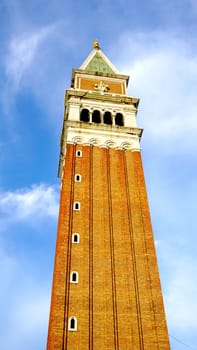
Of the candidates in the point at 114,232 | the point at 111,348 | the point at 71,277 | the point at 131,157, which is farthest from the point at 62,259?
the point at 131,157

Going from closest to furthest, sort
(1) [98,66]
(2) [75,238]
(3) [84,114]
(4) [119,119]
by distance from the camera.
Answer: (2) [75,238]
(3) [84,114]
(4) [119,119]
(1) [98,66]

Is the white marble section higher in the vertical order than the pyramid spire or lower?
lower

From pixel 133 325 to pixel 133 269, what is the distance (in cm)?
373

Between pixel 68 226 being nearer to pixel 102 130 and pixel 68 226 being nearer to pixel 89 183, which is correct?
pixel 89 183

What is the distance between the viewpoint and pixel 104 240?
2566 cm

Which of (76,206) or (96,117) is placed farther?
(96,117)

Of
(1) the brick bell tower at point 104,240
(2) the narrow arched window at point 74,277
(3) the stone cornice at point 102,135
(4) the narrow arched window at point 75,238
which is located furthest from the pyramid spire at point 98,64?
(2) the narrow arched window at point 74,277

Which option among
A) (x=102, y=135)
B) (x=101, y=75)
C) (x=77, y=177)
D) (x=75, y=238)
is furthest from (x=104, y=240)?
(x=101, y=75)

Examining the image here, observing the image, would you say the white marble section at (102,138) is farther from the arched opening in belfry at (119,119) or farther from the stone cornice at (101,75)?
the stone cornice at (101,75)

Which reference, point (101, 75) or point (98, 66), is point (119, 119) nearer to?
point (101, 75)

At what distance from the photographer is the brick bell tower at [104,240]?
68.9ft

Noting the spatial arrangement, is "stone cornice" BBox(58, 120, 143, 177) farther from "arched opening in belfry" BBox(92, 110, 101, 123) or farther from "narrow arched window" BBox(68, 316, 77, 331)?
"narrow arched window" BBox(68, 316, 77, 331)

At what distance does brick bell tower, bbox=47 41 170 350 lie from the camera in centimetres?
2102

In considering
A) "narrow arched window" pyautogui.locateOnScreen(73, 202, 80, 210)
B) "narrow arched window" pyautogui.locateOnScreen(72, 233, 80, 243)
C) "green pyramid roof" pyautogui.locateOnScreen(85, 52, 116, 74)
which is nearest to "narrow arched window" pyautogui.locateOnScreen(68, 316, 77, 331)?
"narrow arched window" pyautogui.locateOnScreen(72, 233, 80, 243)
